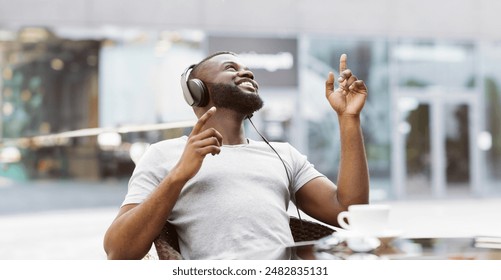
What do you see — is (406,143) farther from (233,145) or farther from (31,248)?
(233,145)

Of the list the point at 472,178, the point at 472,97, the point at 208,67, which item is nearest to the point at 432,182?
the point at 472,178

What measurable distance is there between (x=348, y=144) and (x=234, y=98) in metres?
0.40

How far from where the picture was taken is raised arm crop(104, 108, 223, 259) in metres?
1.56

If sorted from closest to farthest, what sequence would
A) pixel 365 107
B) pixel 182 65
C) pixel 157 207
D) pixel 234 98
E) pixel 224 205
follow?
pixel 157 207
pixel 224 205
pixel 234 98
pixel 182 65
pixel 365 107

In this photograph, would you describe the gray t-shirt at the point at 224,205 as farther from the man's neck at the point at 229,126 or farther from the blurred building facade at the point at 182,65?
the blurred building facade at the point at 182,65

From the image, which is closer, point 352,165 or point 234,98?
point 352,165

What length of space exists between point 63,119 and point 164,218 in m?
6.85

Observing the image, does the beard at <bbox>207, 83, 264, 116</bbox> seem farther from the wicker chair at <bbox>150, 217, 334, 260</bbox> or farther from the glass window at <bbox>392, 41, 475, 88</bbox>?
the glass window at <bbox>392, 41, 475, 88</bbox>

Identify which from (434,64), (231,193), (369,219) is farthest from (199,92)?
(434,64)

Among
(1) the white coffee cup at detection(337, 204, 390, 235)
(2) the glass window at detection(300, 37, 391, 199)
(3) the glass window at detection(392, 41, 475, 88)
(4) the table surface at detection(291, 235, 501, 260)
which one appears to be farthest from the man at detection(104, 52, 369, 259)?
(3) the glass window at detection(392, 41, 475, 88)

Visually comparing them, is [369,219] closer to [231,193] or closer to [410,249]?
[410,249]

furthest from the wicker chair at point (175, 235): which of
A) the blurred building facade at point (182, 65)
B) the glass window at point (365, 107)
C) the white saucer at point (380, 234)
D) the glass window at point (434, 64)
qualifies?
the glass window at point (434, 64)

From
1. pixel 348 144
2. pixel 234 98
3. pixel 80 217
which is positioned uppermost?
pixel 234 98

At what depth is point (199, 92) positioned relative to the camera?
195 cm
